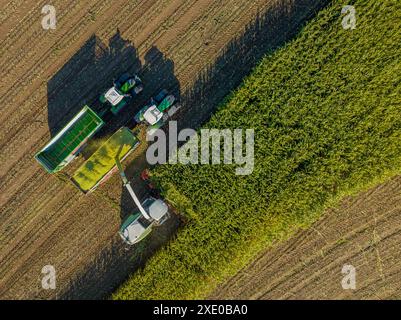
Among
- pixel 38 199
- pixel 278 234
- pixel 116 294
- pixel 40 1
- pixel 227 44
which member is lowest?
pixel 116 294

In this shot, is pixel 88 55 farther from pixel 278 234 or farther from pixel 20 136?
pixel 278 234

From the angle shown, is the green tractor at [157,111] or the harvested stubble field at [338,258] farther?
the harvested stubble field at [338,258]

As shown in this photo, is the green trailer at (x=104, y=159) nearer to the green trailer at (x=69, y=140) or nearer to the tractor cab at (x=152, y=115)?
the green trailer at (x=69, y=140)

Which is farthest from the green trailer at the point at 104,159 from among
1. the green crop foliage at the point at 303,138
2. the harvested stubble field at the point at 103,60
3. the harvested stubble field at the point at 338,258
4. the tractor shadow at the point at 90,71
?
the harvested stubble field at the point at 338,258

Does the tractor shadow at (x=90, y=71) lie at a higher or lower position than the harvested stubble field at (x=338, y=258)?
higher

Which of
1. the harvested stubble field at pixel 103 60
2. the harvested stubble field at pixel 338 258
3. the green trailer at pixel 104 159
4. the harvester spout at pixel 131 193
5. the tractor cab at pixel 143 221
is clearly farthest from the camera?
the harvested stubble field at pixel 338 258

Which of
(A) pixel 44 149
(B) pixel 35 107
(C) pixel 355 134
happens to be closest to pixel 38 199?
(A) pixel 44 149
